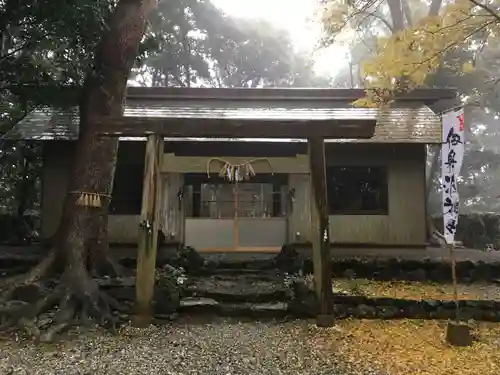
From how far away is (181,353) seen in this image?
5375mm

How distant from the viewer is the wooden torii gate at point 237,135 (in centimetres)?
643

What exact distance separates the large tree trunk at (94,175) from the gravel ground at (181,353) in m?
0.87

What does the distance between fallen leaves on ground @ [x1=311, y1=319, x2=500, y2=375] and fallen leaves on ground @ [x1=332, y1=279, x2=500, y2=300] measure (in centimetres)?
112

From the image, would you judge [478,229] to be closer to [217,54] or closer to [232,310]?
[232,310]

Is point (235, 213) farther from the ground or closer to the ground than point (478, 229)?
farther from the ground

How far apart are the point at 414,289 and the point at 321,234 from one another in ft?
10.9

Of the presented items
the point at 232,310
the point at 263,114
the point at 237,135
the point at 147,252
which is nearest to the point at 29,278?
the point at 147,252

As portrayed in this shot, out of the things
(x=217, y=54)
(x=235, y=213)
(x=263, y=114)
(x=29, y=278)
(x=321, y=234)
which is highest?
(x=217, y=54)

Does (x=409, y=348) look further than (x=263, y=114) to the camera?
No

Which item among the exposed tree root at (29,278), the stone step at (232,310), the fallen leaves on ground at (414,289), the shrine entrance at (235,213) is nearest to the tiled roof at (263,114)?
the shrine entrance at (235,213)

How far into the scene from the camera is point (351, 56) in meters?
34.9

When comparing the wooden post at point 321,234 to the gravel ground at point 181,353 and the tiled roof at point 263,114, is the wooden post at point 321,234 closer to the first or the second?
the gravel ground at point 181,353

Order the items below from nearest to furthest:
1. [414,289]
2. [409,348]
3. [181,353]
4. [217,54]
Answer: [181,353], [409,348], [414,289], [217,54]

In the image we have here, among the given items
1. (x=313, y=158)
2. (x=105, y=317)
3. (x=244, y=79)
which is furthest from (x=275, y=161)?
(x=244, y=79)
